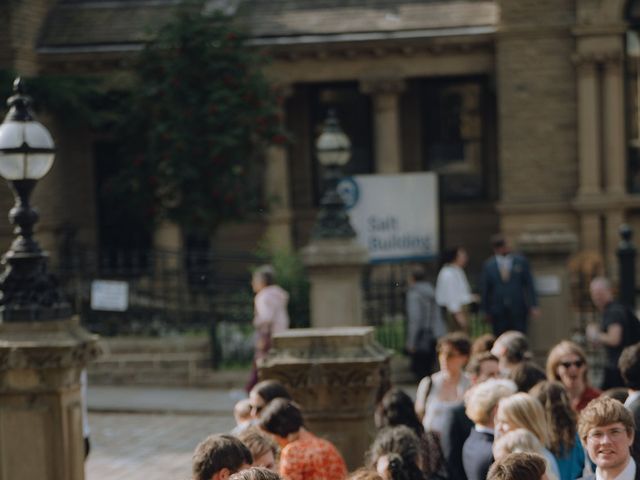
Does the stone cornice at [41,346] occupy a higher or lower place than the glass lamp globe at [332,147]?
lower

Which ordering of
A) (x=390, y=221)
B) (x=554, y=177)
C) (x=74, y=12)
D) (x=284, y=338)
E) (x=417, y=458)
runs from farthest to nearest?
1. (x=74, y=12)
2. (x=554, y=177)
3. (x=390, y=221)
4. (x=284, y=338)
5. (x=417, y=458)

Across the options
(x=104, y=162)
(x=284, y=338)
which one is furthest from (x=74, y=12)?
(x=284, y=338)

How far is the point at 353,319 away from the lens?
1516 cm

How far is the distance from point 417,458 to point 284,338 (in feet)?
9.09

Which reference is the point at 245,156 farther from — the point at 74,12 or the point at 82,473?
the point at 82,473

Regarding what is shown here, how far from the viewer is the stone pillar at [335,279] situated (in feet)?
49.2

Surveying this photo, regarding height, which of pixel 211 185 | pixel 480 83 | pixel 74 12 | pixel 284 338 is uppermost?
pixel 74 12

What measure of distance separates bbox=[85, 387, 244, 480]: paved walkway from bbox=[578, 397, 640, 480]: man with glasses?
A: 5.94 m

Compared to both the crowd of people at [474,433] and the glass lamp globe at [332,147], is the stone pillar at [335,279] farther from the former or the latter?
the crowd of people at [474,433]

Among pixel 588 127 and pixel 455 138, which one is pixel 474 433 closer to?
pixel 588 127

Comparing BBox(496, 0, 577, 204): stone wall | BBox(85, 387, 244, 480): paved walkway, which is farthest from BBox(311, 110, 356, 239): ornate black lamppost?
BBox(496, 0, 577, 204): stone wall

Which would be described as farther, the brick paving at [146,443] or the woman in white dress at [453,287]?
the woman in white dress at [453,287]

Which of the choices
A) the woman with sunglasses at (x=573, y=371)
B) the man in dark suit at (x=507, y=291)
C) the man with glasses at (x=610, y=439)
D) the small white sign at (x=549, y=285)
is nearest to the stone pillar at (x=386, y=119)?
the small white sign at (x=549, y=285)

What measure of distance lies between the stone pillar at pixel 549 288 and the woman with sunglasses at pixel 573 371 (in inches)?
291
